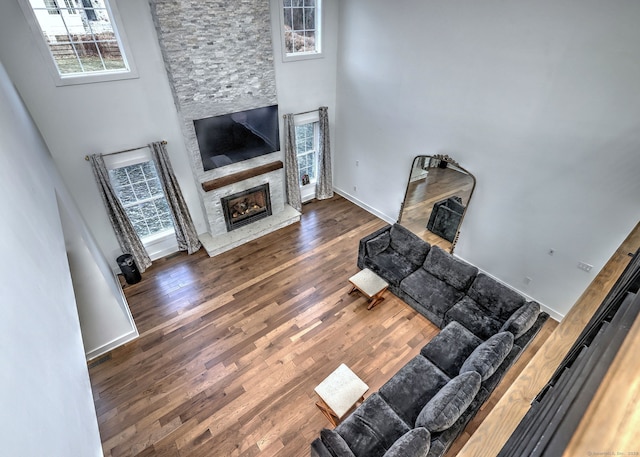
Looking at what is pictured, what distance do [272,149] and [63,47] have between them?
352 cm

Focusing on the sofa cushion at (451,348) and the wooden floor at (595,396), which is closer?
the wooden floor at (595,396)

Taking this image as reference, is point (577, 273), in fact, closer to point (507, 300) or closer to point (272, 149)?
point (507, 300)

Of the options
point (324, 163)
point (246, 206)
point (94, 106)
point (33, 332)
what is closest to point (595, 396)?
point (33, 332)

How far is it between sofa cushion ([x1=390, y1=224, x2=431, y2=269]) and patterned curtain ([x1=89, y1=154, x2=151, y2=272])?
4682mm

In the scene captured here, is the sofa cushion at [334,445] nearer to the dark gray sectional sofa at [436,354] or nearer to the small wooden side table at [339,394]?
the dark gray sectional sofa at [436,354]

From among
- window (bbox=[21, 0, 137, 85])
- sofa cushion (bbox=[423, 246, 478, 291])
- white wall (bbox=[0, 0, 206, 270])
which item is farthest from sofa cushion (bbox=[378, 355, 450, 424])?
window (bbox=[21, 0, 137, 85])

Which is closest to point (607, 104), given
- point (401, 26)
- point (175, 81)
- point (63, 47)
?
point (401, 26)

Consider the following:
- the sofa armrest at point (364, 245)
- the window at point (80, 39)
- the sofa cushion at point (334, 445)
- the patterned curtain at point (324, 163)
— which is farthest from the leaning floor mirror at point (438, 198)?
the window at point (80, 39)

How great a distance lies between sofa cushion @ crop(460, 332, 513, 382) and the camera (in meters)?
3.31

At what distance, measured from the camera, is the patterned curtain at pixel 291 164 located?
665 centimetres

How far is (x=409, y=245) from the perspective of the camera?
212 inches

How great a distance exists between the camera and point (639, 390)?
0.46 metres

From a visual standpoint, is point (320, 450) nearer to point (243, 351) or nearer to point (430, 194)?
point (243, 351)

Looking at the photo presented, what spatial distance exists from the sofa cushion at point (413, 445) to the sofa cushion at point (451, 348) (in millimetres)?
1129
